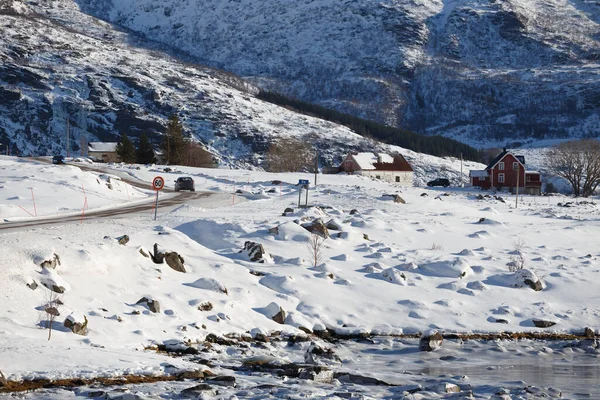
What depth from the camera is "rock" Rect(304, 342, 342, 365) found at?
21.2m

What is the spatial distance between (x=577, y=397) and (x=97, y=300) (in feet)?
41.5

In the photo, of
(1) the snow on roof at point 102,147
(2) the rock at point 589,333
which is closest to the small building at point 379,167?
(1) the snow on roof at point 102,147

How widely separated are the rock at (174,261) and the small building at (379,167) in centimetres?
9419

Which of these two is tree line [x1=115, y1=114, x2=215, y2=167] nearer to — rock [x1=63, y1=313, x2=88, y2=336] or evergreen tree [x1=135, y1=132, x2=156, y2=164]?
evergreen tree [x1=135, y1=132, x2=156, y2=164]

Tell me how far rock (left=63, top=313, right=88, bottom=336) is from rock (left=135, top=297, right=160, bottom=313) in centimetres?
283

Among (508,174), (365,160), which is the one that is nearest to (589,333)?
(508,174)

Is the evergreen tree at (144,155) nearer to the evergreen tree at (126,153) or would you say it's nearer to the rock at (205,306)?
the evergreen tree at (126,153)

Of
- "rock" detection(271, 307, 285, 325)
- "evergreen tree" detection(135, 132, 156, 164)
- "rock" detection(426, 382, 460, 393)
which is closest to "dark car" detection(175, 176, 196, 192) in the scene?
"rock" detection(271, 307, 285, 325)

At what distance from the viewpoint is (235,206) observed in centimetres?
4819

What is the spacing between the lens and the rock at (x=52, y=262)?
22906 millimetres

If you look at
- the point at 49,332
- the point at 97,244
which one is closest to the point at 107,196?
the point at 97,244

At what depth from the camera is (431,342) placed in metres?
24.2

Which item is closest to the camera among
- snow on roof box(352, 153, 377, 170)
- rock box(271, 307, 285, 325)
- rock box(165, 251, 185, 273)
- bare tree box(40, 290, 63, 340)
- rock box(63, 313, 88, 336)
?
bare tree box(40, 290, 63, 340)

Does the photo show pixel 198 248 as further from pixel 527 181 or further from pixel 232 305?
pixel 527 181
